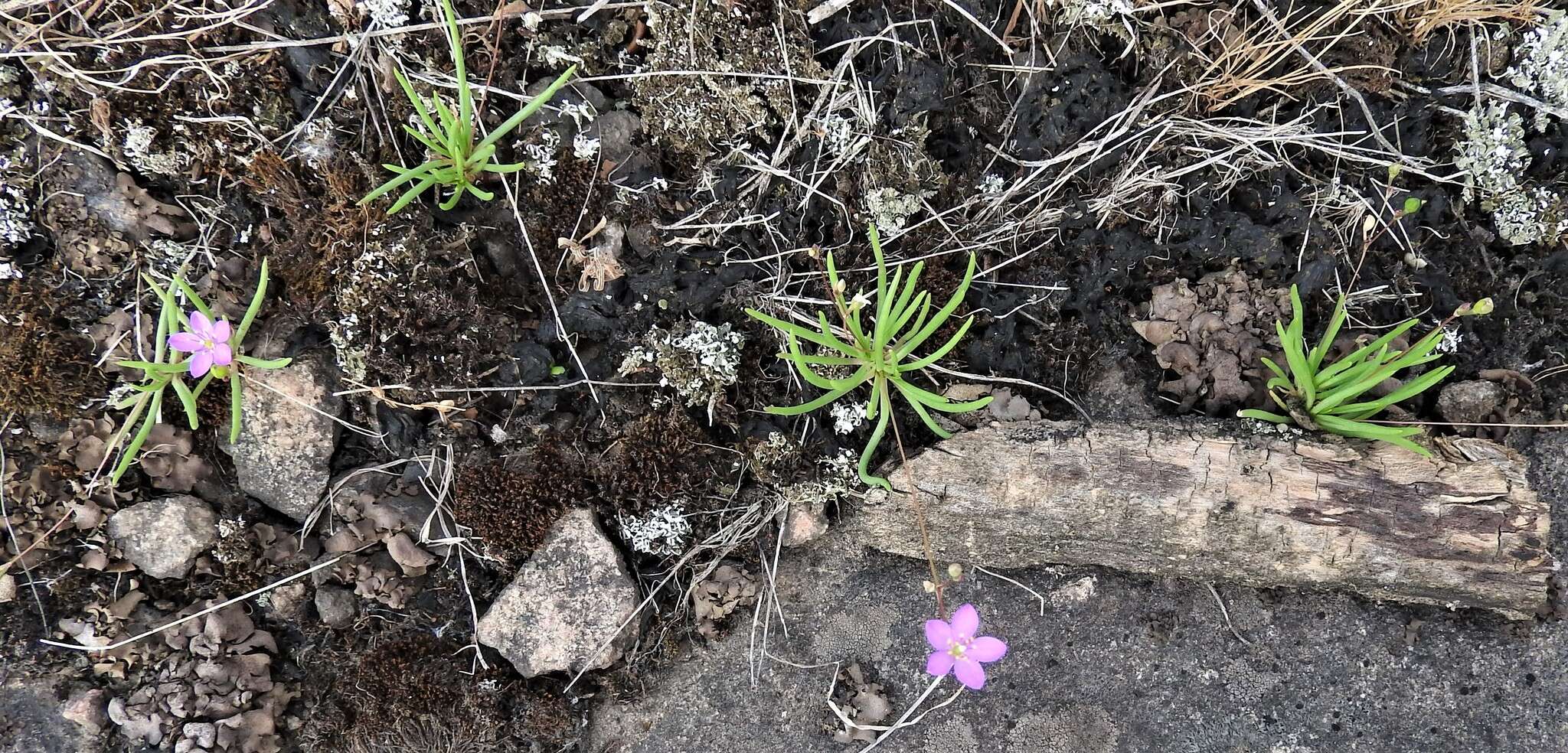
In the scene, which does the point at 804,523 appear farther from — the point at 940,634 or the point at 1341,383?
the point at 1341,383

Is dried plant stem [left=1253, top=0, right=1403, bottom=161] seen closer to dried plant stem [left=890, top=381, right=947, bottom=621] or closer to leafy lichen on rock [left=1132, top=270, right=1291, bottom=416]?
leafy lichen on rock [left=1132, top=270, right=1291, bottom=416]

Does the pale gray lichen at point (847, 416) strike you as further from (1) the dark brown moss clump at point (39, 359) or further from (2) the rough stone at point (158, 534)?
(1) the dark brown moss clump at point (39, 359)

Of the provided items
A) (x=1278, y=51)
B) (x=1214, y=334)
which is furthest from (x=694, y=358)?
(x=1278, y=51)

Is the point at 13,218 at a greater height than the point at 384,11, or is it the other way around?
the point at 384,11

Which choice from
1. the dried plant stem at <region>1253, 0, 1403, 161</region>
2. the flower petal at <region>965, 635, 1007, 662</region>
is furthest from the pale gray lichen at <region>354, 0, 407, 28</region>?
the dried plant stem at <region>1253, 0, 1403, 161</region>

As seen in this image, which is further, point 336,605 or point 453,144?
point 336,605

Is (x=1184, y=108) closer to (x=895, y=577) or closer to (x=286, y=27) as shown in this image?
(x=895, y=577)

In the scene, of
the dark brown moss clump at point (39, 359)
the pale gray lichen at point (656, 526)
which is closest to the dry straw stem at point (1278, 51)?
the pale gray lichen at point (656, 526)
